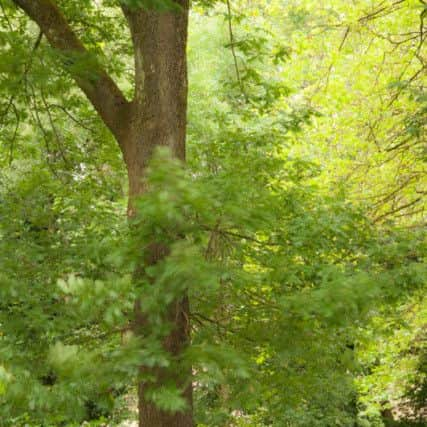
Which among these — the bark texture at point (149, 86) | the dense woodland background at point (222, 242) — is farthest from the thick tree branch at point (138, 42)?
the dense woodland background at point (222, 242)

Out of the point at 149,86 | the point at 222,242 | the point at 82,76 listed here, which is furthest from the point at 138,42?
the point at 222,242

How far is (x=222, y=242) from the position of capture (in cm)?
420

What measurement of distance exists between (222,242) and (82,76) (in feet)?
5.36

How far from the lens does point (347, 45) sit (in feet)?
28.4

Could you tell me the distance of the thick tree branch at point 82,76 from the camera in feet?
15.4

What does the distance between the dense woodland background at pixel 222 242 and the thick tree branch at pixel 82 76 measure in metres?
0.13

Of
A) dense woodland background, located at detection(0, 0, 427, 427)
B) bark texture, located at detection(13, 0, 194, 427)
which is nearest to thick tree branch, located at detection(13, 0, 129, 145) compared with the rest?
bark texture, located at detection(13, 0, 194, 427)

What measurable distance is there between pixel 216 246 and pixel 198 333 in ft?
2.66

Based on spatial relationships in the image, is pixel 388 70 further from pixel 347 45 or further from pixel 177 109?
pixel 177 109

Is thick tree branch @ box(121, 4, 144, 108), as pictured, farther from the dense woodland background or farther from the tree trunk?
the dense woodland background

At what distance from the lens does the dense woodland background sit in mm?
3352

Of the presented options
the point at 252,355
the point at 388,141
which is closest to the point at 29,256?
the point at 252,355

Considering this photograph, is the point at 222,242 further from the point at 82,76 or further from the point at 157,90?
the point at 82,76

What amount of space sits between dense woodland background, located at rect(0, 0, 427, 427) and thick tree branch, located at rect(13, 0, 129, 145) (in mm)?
134
